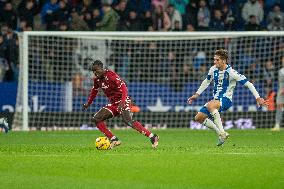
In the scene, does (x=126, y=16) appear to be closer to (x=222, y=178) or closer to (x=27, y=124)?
(x=27, y=124)

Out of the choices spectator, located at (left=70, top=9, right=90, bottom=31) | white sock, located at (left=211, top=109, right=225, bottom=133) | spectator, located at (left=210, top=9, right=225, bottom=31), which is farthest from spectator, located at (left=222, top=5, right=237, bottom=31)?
white sock, located at (left=211, top=109, right=225, bottom=133)

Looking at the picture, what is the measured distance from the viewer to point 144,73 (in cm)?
2727

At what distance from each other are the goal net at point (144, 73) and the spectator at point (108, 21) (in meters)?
0.49

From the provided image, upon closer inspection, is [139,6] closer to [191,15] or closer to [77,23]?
[191,15]

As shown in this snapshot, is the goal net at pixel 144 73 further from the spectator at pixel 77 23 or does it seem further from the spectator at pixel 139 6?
the spectator at pixel 139 6

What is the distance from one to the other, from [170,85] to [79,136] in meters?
5.07

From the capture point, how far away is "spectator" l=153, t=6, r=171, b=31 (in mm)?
28500

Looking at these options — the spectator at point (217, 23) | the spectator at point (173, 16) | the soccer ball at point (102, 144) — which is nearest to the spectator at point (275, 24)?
the spectator at point (217, 23)

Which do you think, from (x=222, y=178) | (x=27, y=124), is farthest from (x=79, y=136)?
(x=222, y=178)

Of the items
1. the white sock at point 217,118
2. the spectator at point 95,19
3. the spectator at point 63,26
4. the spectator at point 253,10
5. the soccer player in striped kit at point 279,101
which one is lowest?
the soccer player in striped kit at point 279,101

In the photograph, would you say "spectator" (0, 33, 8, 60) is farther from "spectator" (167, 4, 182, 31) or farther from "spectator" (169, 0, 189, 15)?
"spectator" (169, 0, 189, 15)

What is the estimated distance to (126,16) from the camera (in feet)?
93.6

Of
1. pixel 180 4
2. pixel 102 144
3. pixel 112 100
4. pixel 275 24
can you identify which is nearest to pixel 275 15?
pixel 275 24

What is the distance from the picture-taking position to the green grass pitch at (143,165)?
11.6 meters
